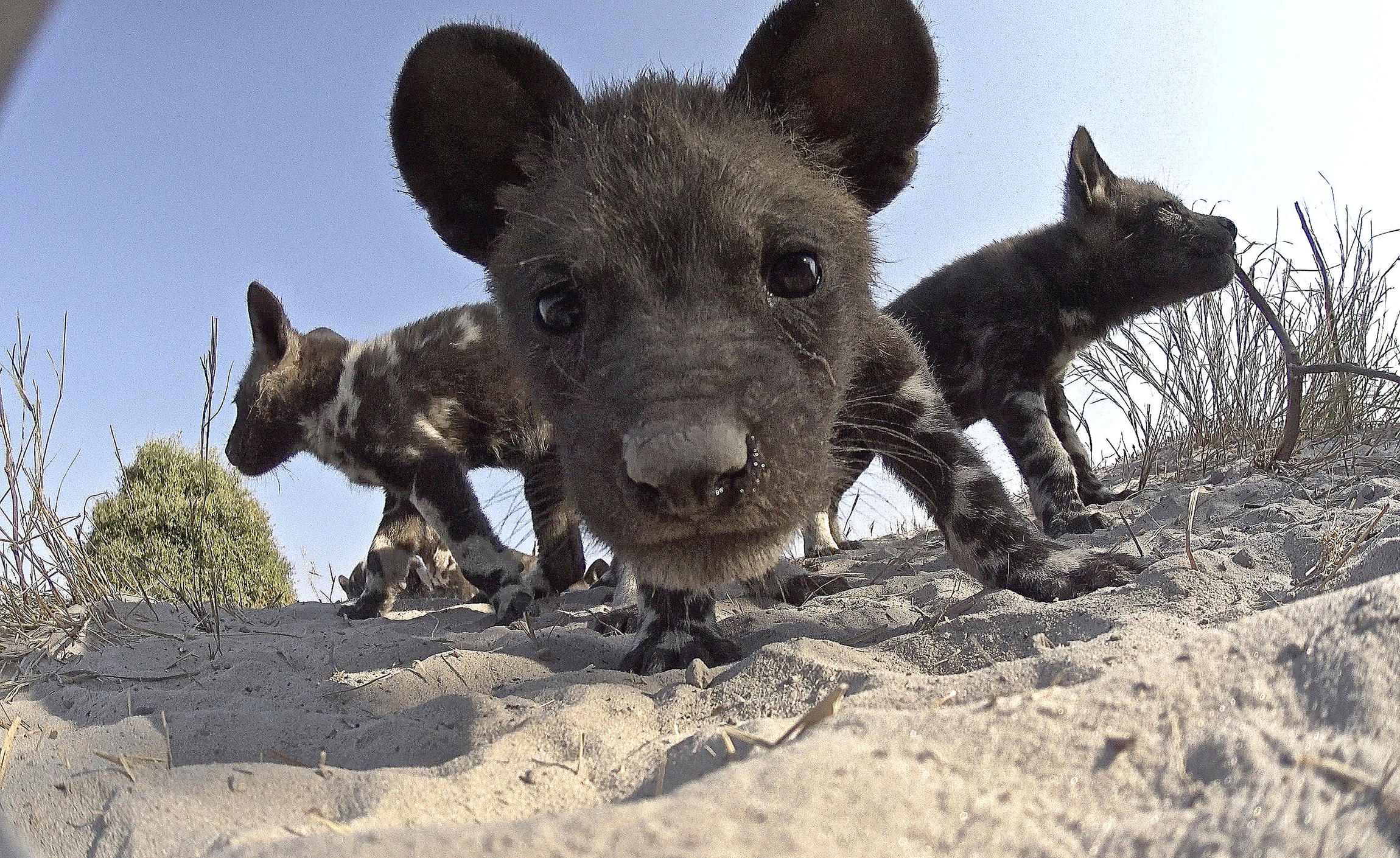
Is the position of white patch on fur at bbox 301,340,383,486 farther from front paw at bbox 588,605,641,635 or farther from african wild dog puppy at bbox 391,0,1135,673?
african wild dog puppy at bbox 391,0,1135,673

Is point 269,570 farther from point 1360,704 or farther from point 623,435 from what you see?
point 1360,704

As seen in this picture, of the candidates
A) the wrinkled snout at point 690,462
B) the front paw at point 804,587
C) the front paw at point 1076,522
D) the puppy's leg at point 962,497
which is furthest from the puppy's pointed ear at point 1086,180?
the wrinkled snout at point 690,462

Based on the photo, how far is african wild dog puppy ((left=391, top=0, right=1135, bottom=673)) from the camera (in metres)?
2.36

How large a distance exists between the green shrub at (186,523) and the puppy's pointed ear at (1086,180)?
27.9ft

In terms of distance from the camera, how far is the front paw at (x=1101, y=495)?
6.46 metres

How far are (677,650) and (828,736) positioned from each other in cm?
179

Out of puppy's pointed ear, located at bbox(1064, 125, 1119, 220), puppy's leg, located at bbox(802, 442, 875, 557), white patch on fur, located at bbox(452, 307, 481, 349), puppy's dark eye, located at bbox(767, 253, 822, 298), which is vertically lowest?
puppy's leg, located at bbox(802, 442, 875, 557)

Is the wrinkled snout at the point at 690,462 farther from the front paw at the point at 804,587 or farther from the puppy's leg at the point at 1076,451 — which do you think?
the puppy's leg at the point at 1076,451

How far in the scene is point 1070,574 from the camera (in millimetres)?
3293

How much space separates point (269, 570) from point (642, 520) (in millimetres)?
12019

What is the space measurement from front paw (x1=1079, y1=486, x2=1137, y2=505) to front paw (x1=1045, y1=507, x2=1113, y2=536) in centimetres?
77

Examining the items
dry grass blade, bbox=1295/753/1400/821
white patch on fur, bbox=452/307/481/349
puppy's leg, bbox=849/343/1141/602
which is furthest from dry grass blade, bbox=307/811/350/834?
white patch on fur, bbox=452/307/481/349

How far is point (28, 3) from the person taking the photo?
0.92m

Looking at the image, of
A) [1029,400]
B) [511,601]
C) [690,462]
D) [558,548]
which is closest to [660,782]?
[690,462]
